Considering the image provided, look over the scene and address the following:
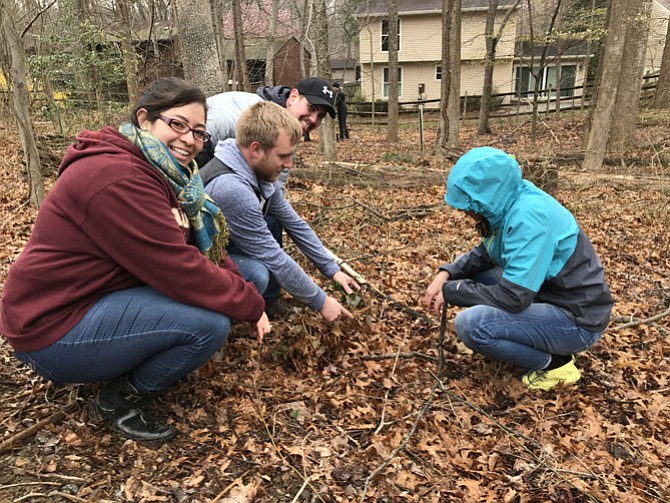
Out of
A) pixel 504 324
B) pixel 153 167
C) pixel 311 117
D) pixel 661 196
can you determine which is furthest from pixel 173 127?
pixel 661 196

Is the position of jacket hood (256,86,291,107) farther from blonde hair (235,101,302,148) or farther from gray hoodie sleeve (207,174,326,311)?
gray hoodie sleeve (207,174,326,311)

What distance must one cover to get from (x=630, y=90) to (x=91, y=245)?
44.9 feet

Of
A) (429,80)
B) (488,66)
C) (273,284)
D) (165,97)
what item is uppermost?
(488,66)

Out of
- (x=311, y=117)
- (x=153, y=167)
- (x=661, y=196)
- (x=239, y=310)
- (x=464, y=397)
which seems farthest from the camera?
(x=661, y=196)

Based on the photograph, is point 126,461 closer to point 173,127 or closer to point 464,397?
point 173,127

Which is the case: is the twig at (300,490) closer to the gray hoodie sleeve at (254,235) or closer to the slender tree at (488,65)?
the gray hoodie sleeve at (254,235)

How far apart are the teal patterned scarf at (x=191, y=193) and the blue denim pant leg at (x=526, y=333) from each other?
1.46m

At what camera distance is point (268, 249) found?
9.57 ft

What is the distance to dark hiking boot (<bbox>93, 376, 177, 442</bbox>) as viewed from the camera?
224 cm

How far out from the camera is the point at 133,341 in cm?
203

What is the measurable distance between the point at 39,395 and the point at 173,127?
5.27ft

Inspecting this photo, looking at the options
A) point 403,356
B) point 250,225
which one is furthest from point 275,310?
point 403,356

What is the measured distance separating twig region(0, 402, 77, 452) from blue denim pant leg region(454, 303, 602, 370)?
6.99 feet

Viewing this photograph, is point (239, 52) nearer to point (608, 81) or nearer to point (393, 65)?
point (393, 65)
